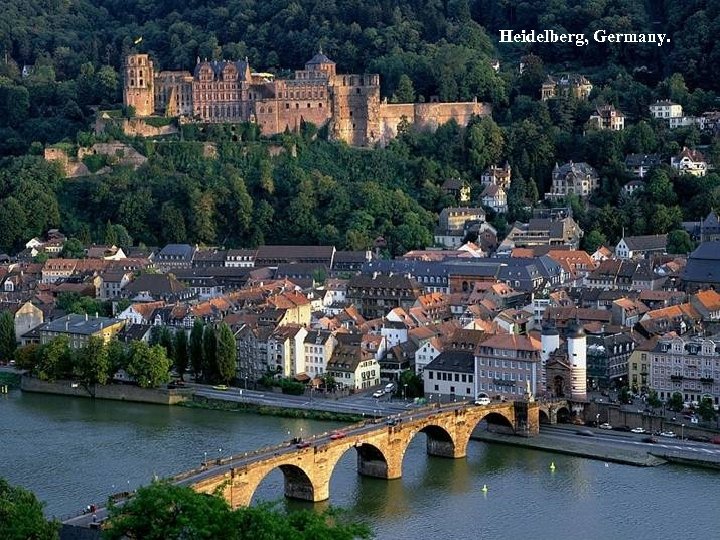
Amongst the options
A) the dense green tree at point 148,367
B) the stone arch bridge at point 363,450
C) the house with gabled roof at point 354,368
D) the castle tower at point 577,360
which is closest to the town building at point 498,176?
the house with gabled roof at point 354,368

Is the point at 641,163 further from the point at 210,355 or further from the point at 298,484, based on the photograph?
the point at 298,484

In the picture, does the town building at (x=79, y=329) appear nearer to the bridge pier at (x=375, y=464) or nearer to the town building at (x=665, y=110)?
the bridge pier at (x=375, y=464)

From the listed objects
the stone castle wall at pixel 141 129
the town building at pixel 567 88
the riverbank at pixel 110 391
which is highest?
the town building at pixel 567 88

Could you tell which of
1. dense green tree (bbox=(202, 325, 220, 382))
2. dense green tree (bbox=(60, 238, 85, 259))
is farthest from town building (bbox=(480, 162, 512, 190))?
dense green tree (bbox=(202, 325, 220, 382))

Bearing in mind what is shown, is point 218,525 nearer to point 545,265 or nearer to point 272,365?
point 272,365

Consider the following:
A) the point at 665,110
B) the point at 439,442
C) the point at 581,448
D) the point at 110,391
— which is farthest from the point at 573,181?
the point at 439,442

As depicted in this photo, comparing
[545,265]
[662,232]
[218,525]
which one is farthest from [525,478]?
[662,232]
